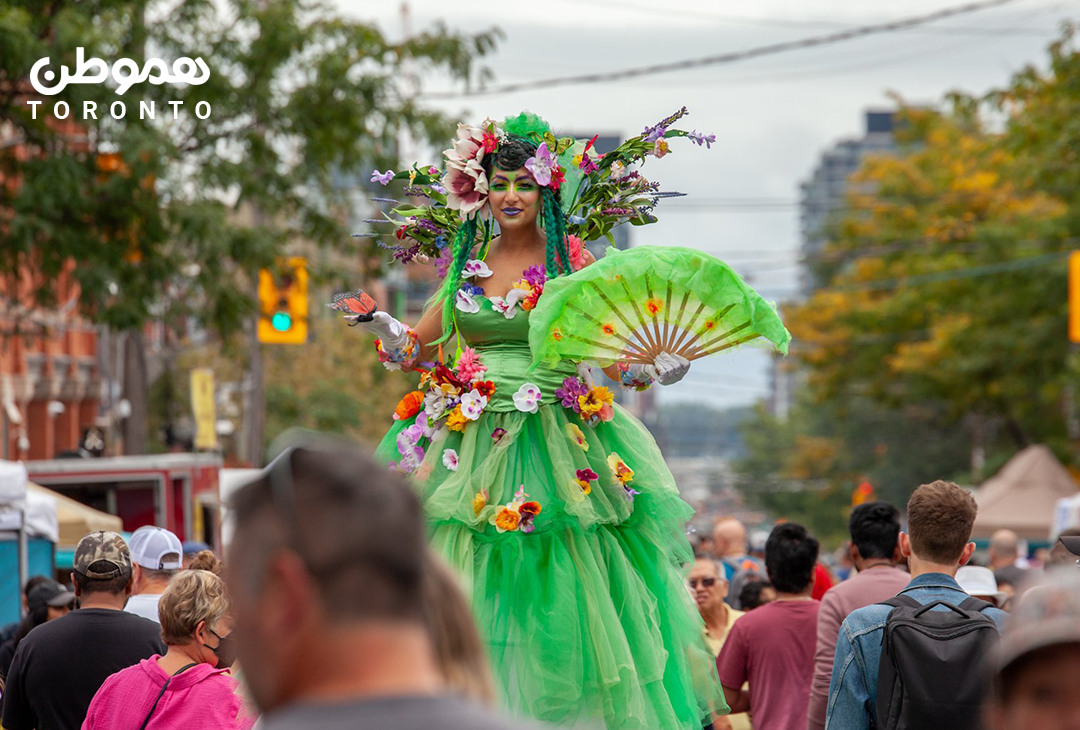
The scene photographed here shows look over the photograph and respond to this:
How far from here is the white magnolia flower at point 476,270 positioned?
5.49 meters

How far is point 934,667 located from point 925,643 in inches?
2.9

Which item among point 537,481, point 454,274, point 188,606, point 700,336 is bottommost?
point 188,606

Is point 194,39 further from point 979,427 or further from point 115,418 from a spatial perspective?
point 979,427

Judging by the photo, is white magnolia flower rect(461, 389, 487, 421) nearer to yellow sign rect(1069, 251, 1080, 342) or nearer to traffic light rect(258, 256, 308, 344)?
traffic light rect(258, 256, 308, 344)

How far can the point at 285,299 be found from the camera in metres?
18.4

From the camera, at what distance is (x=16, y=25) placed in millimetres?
13891

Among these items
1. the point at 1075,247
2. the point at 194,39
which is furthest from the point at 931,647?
the point at 1075,247

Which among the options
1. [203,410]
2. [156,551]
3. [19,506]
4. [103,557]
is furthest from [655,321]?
[203,410]

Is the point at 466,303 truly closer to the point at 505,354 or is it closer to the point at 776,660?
the point at 505,354

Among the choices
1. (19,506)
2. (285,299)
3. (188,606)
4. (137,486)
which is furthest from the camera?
(285,299)

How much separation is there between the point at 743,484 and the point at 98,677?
7462 cm

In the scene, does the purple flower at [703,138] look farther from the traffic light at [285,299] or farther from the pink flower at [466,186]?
Result: the traffic light at [285,299]

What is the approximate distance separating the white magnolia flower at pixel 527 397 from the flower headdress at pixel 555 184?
54cm

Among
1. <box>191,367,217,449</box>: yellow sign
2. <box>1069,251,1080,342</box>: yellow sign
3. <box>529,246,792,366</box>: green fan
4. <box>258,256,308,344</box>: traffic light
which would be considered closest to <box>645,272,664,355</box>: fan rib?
<box>529,246,792,366</box>: green fan
